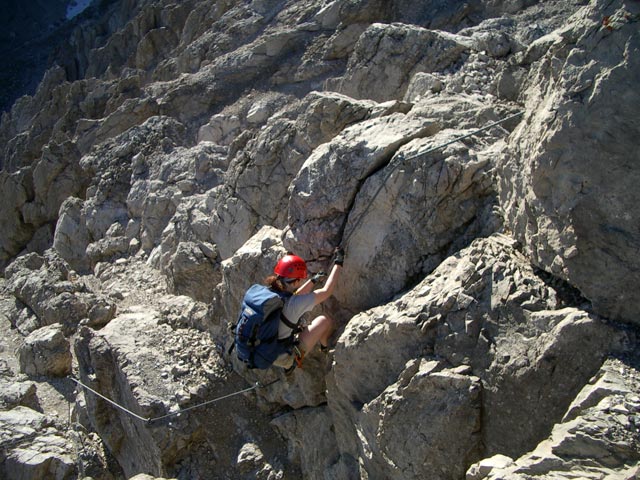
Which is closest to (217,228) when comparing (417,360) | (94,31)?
(417,360)

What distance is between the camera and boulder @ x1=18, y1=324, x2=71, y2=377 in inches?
414

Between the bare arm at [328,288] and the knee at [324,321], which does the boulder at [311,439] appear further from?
the bare arm at [328,288]

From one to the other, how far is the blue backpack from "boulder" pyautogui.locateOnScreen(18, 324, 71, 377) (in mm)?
6172

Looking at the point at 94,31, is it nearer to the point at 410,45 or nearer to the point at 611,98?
the point at 410,45

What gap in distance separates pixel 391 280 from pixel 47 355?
787 centimetres

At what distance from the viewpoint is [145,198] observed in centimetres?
1372

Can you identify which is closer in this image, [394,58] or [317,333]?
[317,333]

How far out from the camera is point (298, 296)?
6.16 meters

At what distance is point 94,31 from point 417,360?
33.2 metres

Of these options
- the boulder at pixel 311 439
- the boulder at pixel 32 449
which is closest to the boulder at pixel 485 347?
the boulder at pixel 311 439

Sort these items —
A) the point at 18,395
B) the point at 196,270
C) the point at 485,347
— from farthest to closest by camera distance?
the point at 196,270 < the point at 18,395 < the point at 485,347

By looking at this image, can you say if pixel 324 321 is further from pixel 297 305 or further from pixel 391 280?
pixel 391 280

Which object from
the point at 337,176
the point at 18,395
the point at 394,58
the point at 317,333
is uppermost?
the point at 394,58

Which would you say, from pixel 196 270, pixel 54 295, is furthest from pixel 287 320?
pixel 54 295
